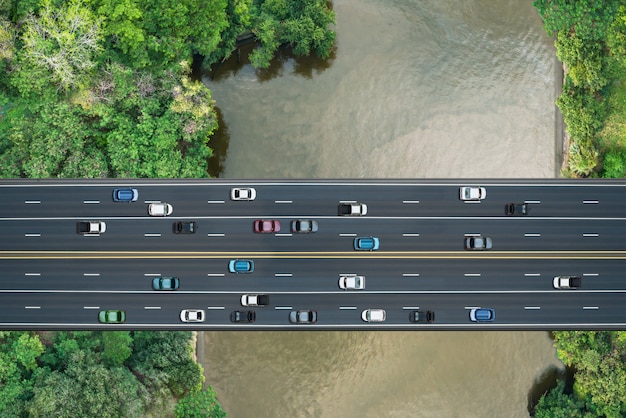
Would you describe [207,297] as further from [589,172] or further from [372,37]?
[589,172]

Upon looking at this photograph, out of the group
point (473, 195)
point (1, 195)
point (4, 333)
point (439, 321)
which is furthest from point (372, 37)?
point (4, 333)

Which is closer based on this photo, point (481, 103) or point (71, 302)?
point (71, 302)

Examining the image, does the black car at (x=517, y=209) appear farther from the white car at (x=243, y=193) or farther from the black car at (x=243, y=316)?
the black car at (x=243, y=316)

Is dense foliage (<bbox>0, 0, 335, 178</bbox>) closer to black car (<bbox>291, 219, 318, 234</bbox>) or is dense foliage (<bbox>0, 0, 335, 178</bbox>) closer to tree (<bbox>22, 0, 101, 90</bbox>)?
tree (<bbox>22, 0, 101, 90</bbox>)

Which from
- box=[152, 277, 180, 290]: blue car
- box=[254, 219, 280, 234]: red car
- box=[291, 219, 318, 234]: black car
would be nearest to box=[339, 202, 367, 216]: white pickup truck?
box=[291, 219, 318, 234]: black car

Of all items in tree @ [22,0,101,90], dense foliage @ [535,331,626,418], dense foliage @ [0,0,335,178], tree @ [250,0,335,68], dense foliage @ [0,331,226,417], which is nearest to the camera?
dense foliage @ [0,331,226,417]
